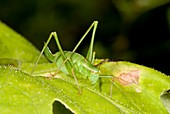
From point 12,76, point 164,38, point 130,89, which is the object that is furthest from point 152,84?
point 164,38

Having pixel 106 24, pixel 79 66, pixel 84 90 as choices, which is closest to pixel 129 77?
pixel 79 66

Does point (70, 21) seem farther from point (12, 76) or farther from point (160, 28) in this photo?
point (12, 76)

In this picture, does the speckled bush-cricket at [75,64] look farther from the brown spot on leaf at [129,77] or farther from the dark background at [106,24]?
the dark background at [106,24]

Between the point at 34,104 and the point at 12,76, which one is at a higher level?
the point at 12,76

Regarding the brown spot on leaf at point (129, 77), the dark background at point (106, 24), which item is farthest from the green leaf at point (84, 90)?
the dark background at point (106, 24)

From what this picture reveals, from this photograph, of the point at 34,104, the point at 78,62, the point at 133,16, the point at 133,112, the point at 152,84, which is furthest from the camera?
the point at 133,16
